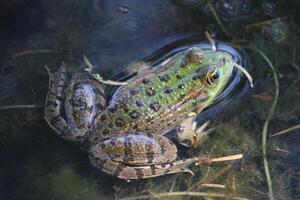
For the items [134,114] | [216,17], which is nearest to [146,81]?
[134,114]

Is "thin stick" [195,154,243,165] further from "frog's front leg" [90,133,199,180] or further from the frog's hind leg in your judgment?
the frog's hind leg

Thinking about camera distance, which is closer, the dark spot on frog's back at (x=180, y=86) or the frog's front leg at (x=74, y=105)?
the frog's front leg at (x=74, y=105)

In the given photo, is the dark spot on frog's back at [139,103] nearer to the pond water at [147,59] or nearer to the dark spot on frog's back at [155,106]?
the dark spot on frog's back at [155,106]

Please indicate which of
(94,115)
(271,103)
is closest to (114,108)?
(94,115)

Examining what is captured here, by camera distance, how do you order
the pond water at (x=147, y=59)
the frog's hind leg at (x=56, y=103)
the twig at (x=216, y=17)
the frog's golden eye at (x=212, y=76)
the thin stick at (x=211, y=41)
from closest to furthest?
the frog's hind leg at (x=56, y=103), the pond water at (x=147, y=59), the frog's golden eye at (x=212, y=76), the thin stick at (x=211, y=41), the twig at (x=216, y=17)

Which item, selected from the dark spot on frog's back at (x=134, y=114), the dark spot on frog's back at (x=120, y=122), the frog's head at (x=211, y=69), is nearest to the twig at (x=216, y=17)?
the frog's head at (x=211, y=69)

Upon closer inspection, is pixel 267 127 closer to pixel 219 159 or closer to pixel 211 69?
pixel 219 159
